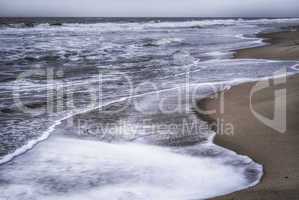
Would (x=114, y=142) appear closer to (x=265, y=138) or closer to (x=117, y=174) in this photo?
(x=117, y=174)

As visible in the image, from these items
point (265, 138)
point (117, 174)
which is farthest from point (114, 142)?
point (265, 138)

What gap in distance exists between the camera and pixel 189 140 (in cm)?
562

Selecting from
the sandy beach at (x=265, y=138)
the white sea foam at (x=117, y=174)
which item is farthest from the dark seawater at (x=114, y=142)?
the sandy beach at (x=265, y=138)

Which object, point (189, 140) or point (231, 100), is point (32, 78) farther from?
point (189, 140)

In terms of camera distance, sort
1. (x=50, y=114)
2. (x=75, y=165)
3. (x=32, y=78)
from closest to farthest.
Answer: (x=75, y=165), (x=50, y=114), (x=32, y=78)

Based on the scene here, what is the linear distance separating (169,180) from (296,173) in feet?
4.18

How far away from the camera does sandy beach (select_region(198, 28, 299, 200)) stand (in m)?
3.89

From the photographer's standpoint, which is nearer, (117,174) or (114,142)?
(117,174)

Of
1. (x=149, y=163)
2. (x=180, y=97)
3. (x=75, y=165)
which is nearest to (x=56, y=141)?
(x=75, y=165)

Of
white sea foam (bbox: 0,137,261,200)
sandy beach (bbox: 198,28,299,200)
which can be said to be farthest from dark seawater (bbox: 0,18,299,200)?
sandy beach (bbox: 198,28,299,200)

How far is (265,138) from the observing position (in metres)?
5.55

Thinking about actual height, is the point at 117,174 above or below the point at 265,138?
below

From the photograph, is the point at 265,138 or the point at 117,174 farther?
the point at 265,138

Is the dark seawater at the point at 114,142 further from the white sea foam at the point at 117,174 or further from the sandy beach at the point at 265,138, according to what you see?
the sandy beach at the point at 265,138
